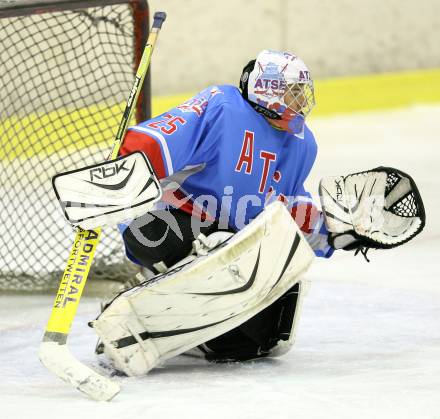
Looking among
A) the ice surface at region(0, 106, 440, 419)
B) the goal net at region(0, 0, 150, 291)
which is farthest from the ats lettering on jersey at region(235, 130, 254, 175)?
the goal net at region(0, 0, 150, 291)

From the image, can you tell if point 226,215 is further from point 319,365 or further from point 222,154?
point 319,365

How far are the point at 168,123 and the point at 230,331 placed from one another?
536 millimetres

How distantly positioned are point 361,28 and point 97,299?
420 centimetres

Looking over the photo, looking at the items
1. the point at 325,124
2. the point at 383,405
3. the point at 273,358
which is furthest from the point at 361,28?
the point at 383,405

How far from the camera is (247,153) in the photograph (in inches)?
110

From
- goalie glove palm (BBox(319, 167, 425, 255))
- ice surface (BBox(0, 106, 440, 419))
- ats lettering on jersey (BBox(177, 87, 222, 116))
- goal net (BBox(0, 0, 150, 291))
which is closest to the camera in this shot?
ice surface (BBox(0, 106, 440, 419))

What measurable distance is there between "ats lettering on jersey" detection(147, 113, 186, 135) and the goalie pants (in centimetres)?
23

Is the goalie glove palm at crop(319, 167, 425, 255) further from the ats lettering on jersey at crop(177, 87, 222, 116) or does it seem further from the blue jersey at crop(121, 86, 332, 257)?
the ats lettering on jersey at crop(177, 87, 222, 116)

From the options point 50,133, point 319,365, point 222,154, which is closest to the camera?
point 222,154

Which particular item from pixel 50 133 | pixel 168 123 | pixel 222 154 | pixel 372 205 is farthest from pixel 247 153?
pixel 50 133

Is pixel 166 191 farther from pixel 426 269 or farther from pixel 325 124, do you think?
pixel 325 124

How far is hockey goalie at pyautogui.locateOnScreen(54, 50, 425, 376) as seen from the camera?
2.56 meters

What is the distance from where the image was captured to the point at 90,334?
3.22 metres

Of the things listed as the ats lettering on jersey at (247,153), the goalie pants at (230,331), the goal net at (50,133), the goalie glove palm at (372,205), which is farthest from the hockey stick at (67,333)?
the goal net at (50,133)
